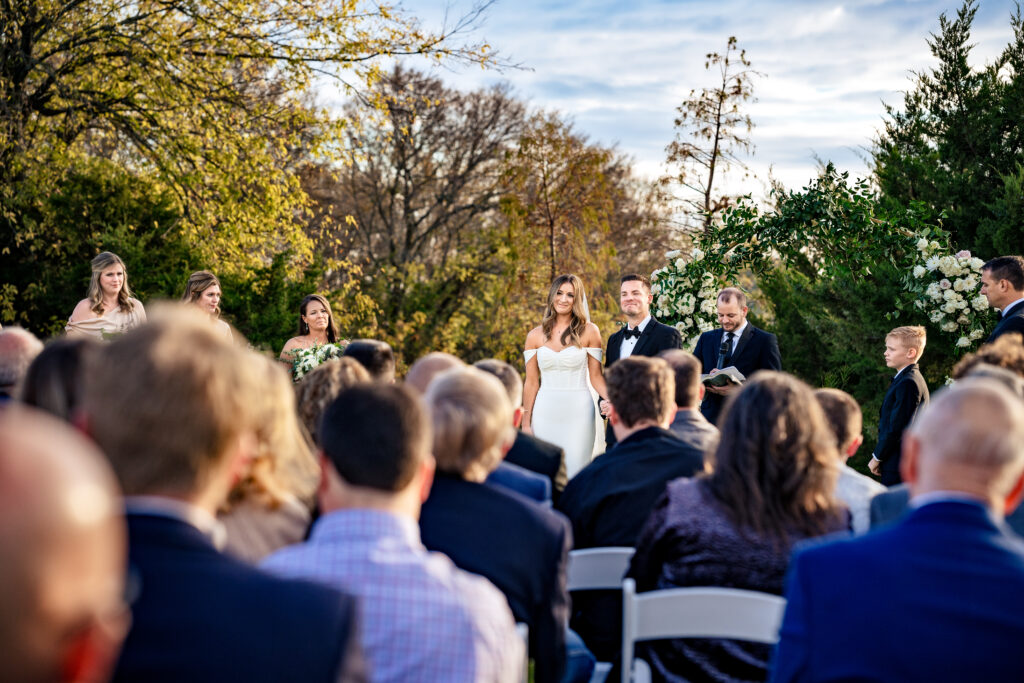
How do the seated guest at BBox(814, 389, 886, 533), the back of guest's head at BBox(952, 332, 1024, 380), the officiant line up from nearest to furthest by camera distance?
the seated guest at BBox(814, 389, 886, 533), the back of guest's head at BBox(952, 332, 1024, 380), the officiant

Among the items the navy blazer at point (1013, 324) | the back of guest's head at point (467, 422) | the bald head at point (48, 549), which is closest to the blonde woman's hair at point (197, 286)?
the back of guest's head at point (467, 422)

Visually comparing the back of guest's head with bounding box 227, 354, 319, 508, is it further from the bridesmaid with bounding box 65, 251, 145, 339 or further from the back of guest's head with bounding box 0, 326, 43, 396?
the bridesmaid with bounding box 65, 251, 145, 339

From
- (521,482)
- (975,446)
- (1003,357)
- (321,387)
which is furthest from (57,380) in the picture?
(1003,357)

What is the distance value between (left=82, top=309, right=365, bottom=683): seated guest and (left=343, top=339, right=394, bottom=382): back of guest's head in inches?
111

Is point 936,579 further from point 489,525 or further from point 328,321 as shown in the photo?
point 328,321

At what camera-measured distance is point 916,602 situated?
1680 millimetres

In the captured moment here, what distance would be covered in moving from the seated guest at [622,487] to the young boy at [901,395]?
12.5 feet

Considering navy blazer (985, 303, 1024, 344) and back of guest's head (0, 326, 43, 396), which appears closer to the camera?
back of guest's head (0, 326, 43, 396)

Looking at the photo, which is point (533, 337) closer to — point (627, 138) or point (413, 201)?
point (413, 201)

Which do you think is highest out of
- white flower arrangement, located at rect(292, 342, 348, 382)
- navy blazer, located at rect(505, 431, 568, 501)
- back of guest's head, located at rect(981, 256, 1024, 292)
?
back of guest's head, located at rect(981, 256, 1024, 292)

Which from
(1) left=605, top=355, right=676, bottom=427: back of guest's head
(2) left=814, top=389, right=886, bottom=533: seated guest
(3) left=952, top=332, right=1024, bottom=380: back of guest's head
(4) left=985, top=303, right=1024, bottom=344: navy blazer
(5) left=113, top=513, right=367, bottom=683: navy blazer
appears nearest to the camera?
(5) left=113, top=513, right=367, bottom=683: navy blazer

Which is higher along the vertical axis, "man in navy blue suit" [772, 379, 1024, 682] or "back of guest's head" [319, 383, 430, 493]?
"back of guest's head" [319, 383, 430, 493]

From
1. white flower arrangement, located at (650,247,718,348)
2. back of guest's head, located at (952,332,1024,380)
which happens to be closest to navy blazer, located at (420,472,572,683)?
back of guest's head, located at (952,332,1024,380)

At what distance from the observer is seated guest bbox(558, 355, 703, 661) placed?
10.8 ft
